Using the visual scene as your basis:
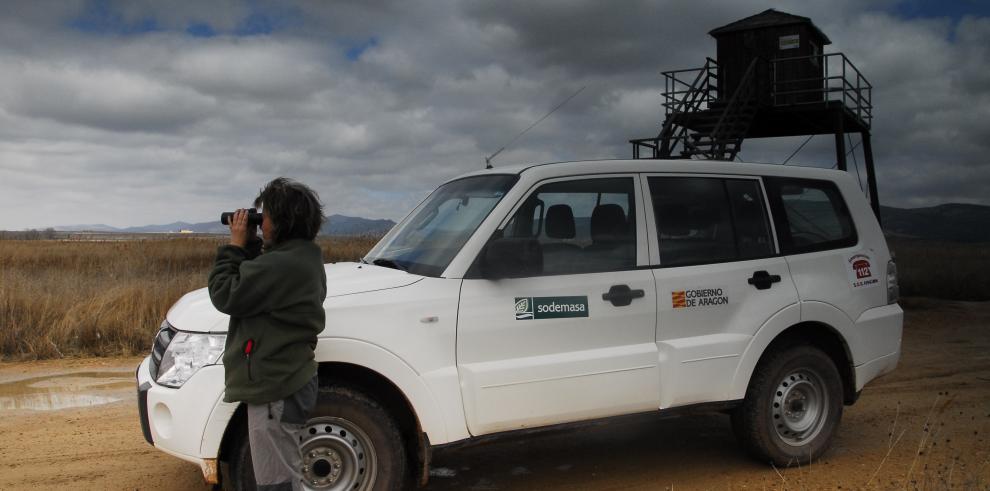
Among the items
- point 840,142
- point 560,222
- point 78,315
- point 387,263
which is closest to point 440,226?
point 387,263

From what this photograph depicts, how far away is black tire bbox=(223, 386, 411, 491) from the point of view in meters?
4.29

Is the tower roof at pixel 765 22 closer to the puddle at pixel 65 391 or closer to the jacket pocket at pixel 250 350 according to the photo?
the puddle at pixel 65 391

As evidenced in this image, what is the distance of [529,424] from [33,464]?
11.6ft

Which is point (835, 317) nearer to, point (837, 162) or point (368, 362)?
point (368, 362)

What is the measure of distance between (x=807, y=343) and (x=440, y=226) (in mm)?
2704

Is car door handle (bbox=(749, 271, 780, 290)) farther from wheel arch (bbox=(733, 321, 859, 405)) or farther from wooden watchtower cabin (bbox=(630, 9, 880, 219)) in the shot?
wooden watchtower cabin (bbox=(630, 9, 880, 219))

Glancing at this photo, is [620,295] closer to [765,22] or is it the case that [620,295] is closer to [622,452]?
[622,452]

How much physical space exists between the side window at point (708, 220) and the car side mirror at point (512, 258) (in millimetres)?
1076

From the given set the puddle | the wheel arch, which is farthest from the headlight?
the puddle

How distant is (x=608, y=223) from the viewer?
531 cm

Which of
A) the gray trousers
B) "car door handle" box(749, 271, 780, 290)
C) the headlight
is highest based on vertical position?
"car door handle" box(749, 271, 780, 290)

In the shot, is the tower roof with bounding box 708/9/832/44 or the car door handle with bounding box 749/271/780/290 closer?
the car door handle with bounding box 749/271/780/290

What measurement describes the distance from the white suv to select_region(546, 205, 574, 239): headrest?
0.5 inches

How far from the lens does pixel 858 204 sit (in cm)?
643
